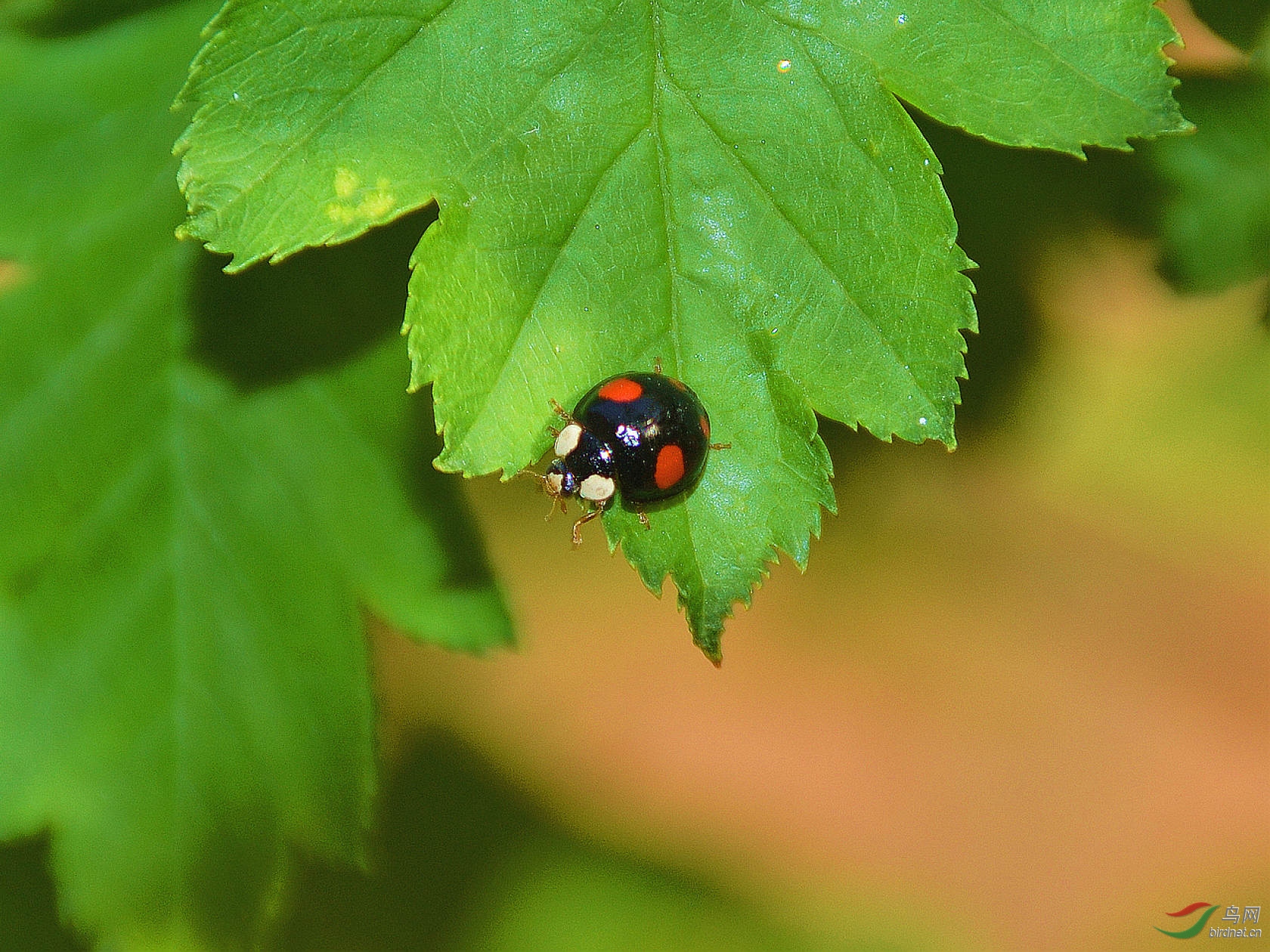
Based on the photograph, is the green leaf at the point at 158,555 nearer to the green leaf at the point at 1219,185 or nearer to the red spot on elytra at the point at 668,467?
the red spot on elytra at the point at 668,467

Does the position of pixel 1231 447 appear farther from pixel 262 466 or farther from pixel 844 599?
pixel 262 466

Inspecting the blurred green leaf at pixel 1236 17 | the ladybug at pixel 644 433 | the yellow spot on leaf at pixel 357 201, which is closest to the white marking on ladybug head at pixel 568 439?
A: the ladybug at pixel 644 433

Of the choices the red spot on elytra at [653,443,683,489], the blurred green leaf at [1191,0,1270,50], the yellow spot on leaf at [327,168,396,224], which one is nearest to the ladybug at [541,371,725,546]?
the red spot on elytra at [653,443,683,489]

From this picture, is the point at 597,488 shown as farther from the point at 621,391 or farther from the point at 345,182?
the point at 345,182

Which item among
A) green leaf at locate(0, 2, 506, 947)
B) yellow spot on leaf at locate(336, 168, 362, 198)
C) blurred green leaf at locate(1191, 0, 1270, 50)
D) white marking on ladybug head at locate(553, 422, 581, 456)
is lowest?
green leaf at locate(0, 2, 506, 947)

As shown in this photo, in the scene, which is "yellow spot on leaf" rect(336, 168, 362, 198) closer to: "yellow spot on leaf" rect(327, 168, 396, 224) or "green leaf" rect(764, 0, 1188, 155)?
"yellow spot on leaf" rect(327, 168, 396, 224)

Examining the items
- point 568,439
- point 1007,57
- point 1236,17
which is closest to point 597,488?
point 568,439

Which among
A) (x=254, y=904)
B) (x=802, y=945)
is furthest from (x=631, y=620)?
(x=254, y=904)
